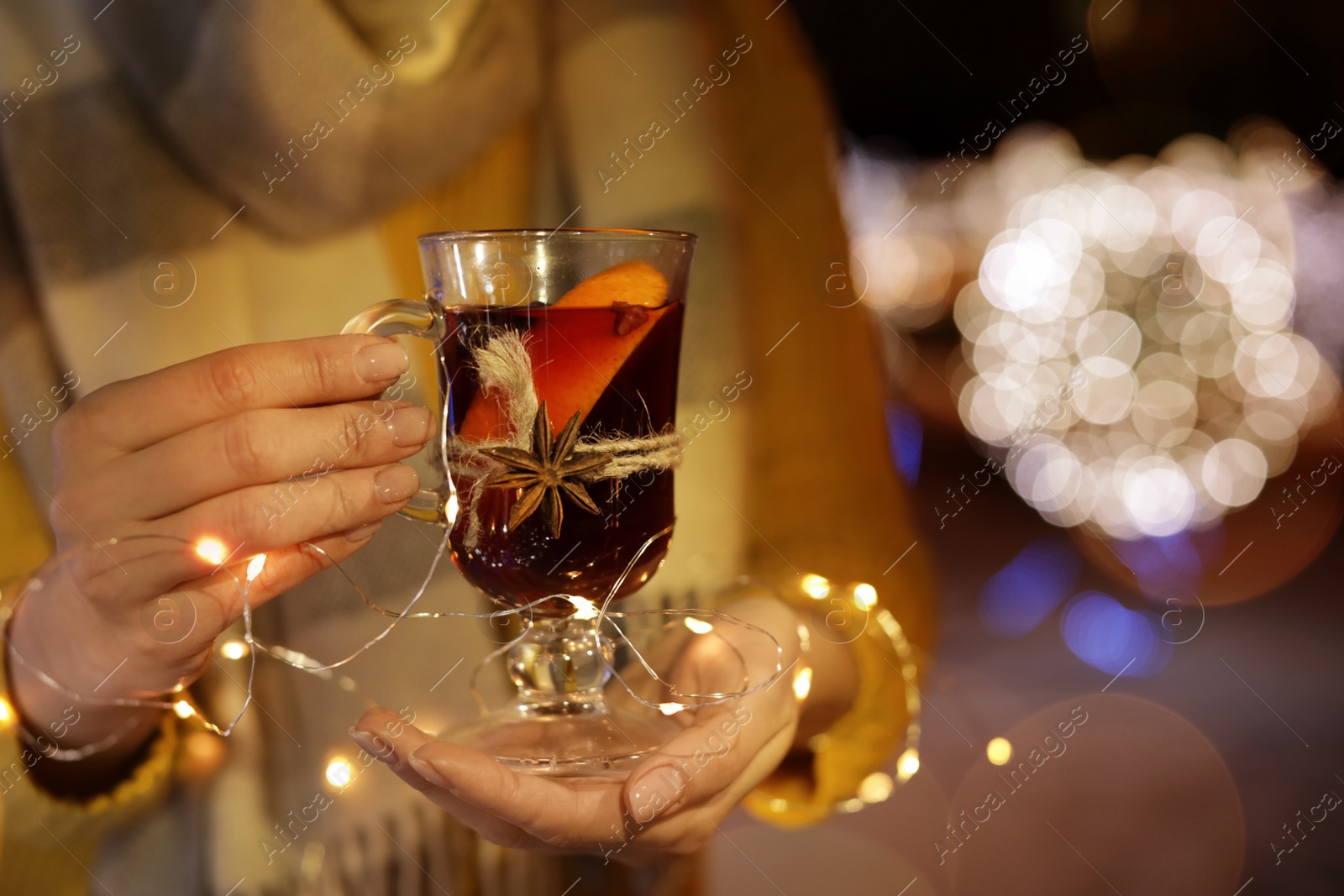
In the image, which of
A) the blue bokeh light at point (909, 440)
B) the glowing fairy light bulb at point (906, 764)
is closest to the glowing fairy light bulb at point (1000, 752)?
the glowing fairy light bulb at point (906, 764)

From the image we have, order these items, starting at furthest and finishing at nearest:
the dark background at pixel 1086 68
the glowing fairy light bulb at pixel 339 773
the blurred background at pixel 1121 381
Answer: the dark background at pixel 1086 68
the blurred background at pixel 1121 381
the glowing fairy light bulb at pixel 339 773

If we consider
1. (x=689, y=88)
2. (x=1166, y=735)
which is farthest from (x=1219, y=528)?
(x=689, y=88)

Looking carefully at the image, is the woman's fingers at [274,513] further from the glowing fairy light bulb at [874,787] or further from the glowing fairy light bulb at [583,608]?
the glowing fairy light bulb at [874,787]

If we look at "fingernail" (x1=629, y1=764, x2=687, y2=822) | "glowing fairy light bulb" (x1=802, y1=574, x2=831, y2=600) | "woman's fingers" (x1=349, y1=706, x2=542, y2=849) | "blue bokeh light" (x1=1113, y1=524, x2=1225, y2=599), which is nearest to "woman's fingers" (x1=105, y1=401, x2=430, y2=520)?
"woman's fingers" (x1=349, y1=706, x2=542, y2=849)

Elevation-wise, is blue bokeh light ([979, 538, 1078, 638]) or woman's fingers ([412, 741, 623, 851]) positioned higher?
woman's fingers ([412, 741, 623, 851])

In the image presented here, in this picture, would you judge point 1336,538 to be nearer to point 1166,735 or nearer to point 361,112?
point 1166,735

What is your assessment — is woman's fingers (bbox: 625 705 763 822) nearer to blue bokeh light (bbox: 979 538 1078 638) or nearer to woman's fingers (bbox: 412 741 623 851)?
woman's fingers (bbox: 412 741 623 851)

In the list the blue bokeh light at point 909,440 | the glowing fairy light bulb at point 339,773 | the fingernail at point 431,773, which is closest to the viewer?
the fingernail at point 431,773
